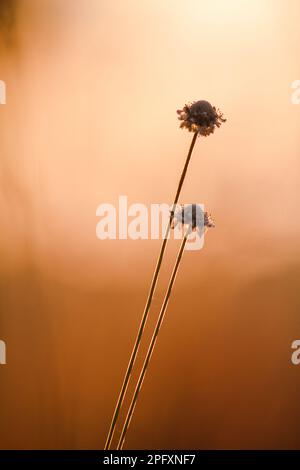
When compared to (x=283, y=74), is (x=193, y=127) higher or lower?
lower

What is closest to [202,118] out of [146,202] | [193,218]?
[193,218]

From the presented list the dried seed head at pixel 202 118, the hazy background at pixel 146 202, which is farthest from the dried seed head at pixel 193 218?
the hazy background at pixel 146 202

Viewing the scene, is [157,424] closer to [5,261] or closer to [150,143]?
[5,261]

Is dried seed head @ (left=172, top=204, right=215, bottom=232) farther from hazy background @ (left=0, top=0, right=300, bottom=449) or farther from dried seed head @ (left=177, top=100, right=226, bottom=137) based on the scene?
hazy background @ (left=0, top=0, right=300, bottom=449)

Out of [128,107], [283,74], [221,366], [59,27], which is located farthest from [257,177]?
[59,27]

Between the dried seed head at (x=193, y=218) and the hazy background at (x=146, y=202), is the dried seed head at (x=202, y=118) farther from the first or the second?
the hazy background at (x=146, y=202)

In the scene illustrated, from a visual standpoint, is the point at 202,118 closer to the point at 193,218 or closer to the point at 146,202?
the point at 193,218

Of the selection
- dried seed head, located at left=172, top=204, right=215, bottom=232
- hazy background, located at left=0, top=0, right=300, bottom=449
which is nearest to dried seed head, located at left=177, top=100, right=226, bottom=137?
dried seed head, located at left=172, top=204, right=215, bottom=232

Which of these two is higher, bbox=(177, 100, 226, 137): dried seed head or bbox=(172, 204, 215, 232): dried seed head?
bbox=(177, 100, 226, 137): dried seed head
